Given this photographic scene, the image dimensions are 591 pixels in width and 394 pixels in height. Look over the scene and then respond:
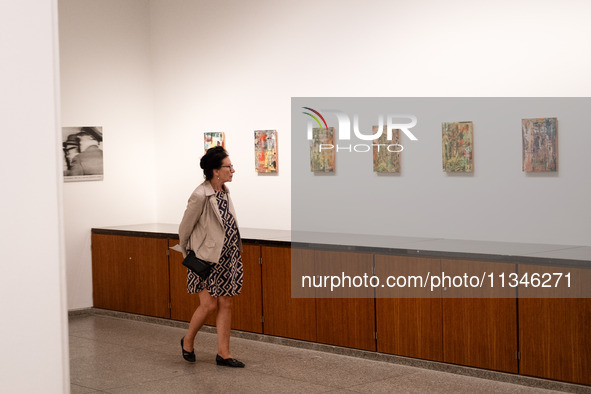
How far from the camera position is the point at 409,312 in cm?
618

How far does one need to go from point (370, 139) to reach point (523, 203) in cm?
173

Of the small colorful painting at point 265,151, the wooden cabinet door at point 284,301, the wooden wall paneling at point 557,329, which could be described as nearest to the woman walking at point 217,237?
the wooden cabinet door at point 284,301

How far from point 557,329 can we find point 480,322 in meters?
0.62

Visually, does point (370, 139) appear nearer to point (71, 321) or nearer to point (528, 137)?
point (528, 137)

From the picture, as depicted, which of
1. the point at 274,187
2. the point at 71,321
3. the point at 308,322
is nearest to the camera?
the point at 308,322

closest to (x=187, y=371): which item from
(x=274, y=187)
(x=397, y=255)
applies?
(x=397, y=255)

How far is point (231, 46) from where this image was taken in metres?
8.62

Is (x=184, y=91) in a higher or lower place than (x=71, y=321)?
higher

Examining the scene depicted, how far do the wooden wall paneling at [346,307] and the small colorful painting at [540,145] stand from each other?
157 cm

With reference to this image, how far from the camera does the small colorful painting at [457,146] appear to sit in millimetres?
6422

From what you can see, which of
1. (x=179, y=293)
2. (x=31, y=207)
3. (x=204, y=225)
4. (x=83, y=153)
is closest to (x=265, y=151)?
(x=179, y=293)

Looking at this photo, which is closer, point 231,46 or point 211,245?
point 211,245

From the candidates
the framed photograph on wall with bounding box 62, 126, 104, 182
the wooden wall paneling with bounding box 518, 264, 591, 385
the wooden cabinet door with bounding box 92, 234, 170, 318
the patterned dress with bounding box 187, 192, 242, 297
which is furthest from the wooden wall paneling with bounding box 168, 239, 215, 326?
the wooden wall paneling with bounding box 518, 264, 591, 385

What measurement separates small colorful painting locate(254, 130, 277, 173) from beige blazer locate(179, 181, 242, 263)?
193 centimetres
